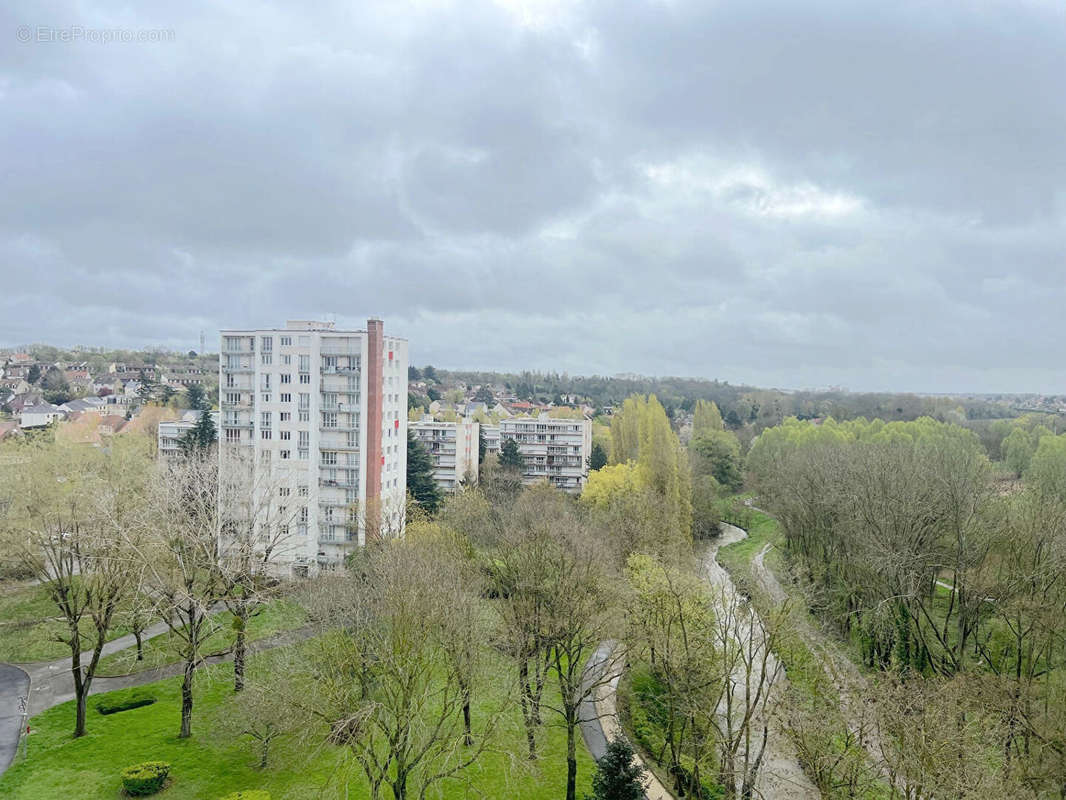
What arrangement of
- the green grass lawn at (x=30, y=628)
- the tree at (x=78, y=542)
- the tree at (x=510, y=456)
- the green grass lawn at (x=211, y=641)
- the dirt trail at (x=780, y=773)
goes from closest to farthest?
the dirt trail at (x=780, y=773) → the tree at (x=78, y=542) → the green grass lawn at (x=211, y=641) → the green grass lawn at (x=30, y=628) → the tree at (x=510, y=456)

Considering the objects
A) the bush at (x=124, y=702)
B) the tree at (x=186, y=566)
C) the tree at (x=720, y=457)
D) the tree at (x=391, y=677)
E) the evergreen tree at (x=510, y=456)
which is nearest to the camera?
the tree at (x=391, y=677)

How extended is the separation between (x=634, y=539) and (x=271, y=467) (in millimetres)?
21874

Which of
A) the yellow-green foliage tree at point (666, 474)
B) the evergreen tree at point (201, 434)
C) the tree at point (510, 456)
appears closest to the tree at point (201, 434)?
the evergreen tree at point (201, 434)

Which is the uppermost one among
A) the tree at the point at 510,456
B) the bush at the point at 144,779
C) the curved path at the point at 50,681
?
the tree at the point at 510,456

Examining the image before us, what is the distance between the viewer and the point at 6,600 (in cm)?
3550

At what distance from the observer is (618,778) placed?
1745cm

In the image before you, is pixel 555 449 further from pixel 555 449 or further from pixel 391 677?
pixel 391 677

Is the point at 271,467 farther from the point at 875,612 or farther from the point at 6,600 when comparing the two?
the point at 875,612

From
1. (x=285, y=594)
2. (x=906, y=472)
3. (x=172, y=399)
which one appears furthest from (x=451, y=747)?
(x=172, y=399)

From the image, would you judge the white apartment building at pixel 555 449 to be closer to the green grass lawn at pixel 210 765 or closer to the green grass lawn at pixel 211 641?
the green grass lawn at pixel 211 641

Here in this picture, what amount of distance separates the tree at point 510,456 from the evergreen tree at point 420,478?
18142 millimetres

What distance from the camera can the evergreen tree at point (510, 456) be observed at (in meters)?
74.2

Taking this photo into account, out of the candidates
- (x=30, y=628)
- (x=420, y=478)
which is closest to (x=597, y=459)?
(x=420, y=478)

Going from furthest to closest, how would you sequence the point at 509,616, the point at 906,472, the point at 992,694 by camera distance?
the point at 906,472 → the point at 509,616 → the point at 992,694
